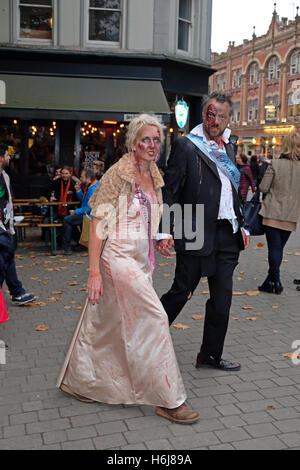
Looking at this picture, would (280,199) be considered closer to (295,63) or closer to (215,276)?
(215,276)

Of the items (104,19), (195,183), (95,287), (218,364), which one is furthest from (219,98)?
(104,19)

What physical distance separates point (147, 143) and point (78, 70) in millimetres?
11320

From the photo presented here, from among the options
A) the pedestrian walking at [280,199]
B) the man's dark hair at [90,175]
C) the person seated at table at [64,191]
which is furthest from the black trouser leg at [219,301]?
the person seated at table at [64,191]

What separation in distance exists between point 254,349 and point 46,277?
3883 mm

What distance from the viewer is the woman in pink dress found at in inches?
141

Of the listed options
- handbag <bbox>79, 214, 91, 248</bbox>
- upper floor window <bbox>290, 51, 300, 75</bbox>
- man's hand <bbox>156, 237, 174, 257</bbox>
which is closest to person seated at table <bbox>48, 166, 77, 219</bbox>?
handbag <bbox>79, 214, 91, 248</bbox>

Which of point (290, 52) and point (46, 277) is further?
point (290, 52)

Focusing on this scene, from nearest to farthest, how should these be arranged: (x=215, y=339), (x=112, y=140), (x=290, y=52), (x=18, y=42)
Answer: (x=215, y=339) < (x=18, y=42) < (x=112, y=140) < (x=290, y=52)

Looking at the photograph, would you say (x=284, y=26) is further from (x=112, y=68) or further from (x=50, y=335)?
(x=50, y=335)

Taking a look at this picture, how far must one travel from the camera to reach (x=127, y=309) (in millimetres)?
3611

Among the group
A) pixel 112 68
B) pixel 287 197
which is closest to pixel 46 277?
pixel 287 197

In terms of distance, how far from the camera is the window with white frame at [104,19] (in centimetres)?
1438

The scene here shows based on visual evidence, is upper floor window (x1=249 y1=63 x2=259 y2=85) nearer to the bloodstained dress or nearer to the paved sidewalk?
the paved sidewalk

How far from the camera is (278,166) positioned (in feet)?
23.4
